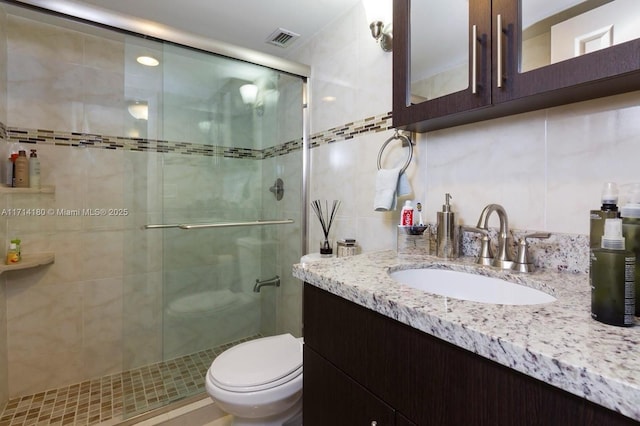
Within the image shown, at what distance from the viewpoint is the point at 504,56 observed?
84 cm

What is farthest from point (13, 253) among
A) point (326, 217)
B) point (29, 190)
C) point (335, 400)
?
point (335, 400)

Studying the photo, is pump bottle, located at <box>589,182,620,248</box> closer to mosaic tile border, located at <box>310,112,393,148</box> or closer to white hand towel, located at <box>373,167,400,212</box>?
white hand towel, located at <box>373,167,400,212</box>

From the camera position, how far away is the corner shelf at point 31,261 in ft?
5.21

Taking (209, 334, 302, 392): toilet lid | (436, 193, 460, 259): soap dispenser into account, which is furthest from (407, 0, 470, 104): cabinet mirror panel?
(209, 334, 302, 392): toilet lid

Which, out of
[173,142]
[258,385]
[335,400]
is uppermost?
[173,142]

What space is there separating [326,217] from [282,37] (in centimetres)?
119

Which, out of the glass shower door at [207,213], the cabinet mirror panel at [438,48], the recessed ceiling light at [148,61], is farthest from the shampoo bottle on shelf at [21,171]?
the cabinet mirror panel at [438,48]

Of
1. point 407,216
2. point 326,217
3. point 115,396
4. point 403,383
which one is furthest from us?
point 326,217

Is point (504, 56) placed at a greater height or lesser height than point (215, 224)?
greater

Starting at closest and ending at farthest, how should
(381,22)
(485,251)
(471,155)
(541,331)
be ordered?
(541,331) → (485,251) → (471,155) → (381,22)

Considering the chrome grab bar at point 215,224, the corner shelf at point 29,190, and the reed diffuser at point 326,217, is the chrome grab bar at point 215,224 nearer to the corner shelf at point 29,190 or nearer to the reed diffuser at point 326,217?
the reed diffuser at point 326,217

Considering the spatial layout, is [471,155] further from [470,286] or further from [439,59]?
[470,286]

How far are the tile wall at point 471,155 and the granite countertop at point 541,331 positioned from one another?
26 cm

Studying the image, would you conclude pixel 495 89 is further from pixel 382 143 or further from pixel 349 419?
pixel 349 419
